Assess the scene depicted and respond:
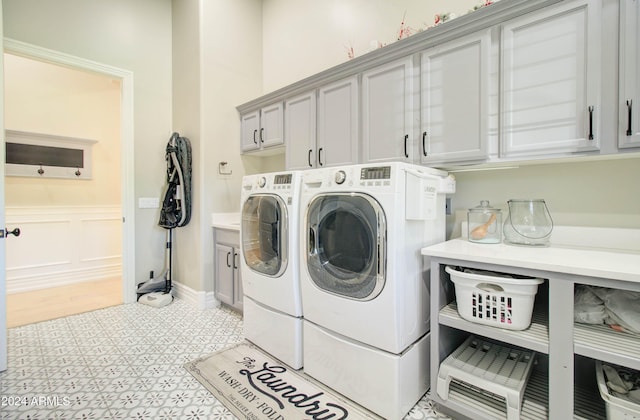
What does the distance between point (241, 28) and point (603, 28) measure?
131 inches

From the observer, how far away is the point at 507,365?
5.07ft

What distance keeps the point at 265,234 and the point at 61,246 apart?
3.46m

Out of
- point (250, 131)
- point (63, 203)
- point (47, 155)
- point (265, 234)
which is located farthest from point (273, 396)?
point (47, 155)

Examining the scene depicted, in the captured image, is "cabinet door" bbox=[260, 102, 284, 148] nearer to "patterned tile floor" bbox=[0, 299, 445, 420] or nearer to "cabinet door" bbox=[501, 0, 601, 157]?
"patterned tile floor" bbox=[0, 299, 445, 420]

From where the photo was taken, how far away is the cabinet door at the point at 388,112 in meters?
1.97

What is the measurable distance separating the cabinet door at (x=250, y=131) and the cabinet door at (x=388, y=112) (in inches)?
54.3

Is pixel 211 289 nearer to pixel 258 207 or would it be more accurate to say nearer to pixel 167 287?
pixel 167 287

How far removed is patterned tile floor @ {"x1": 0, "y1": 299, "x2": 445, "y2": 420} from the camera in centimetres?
158

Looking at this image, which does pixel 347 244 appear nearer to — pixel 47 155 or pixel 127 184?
pixel 127 184

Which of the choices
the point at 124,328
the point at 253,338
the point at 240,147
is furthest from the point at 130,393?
the point at 240,147

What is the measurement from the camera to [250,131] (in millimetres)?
3246

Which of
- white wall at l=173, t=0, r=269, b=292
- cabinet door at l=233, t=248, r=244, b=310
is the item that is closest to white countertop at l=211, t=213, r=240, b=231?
white wall at l=173, t=0, r=269, b=292

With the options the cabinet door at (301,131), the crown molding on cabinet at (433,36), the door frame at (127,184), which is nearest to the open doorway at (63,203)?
the door frame at (127,184)

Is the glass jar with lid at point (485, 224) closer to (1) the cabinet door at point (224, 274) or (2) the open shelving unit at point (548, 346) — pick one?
(2) the open shelving unit at point (548, 346)
